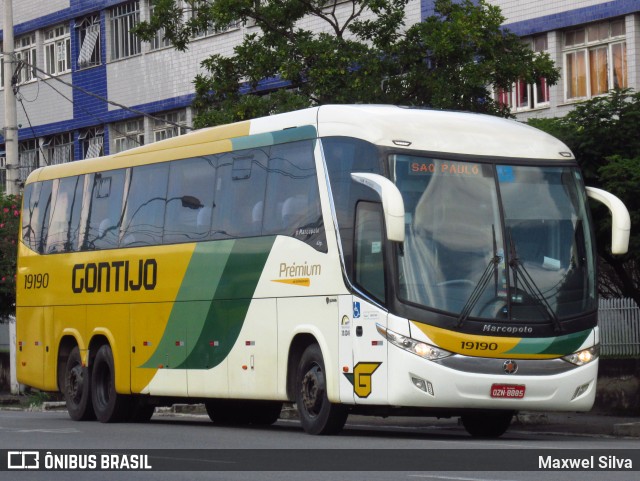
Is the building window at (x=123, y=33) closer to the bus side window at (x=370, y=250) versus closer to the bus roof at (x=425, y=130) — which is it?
the bus roof at (x=425, y=130)

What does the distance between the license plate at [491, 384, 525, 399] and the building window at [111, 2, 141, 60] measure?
31.8m

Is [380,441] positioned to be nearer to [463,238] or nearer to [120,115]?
[463,238]

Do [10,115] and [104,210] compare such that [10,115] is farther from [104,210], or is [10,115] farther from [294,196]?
[294,196]

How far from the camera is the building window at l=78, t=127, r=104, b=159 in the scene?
4909 cm

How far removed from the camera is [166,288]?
2172 centimetres

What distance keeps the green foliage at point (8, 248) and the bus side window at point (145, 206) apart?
1443 cm

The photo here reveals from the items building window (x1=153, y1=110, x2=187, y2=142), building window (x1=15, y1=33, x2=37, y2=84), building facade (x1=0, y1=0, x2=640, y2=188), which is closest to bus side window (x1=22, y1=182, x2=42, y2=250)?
building facade (x1=0, y1=0, x2=640, y2=188)

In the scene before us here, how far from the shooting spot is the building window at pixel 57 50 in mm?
51000

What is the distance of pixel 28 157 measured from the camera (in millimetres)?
53219

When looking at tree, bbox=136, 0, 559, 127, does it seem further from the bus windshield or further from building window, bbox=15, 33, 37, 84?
building window, bbox=15, 33, 37, 84

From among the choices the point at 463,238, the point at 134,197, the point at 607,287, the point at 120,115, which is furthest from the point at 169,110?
the point at 463,238

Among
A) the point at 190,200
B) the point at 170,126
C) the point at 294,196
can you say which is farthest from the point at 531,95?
the point at 294,196

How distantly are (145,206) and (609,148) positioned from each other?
20.8ft

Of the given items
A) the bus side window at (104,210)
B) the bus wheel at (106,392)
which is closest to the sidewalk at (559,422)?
the bus wheel at (106,392)
